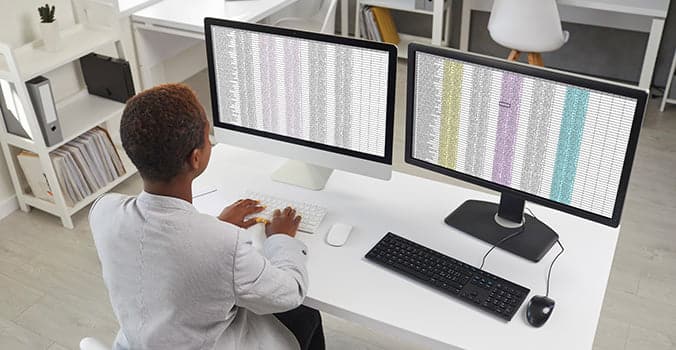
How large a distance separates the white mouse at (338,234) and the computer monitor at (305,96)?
16 cm

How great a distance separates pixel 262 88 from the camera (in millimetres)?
1883

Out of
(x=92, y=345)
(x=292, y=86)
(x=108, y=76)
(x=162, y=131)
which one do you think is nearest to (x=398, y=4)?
(x=108, y=76)

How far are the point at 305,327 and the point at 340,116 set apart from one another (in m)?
0.55

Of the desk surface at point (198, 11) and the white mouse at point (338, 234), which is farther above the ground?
the desk surface at point (198, 11)

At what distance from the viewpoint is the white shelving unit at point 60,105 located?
107 inches

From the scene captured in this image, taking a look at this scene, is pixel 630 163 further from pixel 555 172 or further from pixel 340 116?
pixel 340 116

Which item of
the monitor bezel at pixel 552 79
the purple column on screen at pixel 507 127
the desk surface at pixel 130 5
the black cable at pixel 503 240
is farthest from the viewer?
the desk surface at pixel 130 5

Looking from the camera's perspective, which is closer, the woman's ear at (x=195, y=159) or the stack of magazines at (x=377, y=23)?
the woman's ear at (x=195, y=159)

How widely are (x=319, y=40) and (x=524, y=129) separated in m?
0.54

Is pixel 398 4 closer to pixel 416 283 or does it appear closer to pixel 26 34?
pixel 26 34

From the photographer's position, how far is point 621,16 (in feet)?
13.1

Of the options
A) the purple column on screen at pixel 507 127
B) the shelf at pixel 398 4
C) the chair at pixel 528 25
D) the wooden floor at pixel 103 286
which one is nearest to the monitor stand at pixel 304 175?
the purple column on screen at pixel 507 127

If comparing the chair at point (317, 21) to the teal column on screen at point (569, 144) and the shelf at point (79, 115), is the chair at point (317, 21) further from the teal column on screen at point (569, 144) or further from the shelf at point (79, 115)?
the teal column on screen at point (569, 144)

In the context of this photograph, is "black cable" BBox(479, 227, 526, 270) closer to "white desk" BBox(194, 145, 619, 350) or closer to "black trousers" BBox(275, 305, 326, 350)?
"white desk" BBox(194, 145, 619, 350)
